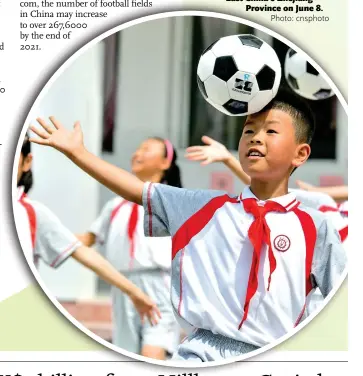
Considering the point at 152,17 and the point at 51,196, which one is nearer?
the point at 152,17

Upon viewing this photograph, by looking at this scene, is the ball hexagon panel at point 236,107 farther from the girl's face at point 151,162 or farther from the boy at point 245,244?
the girl's face at point 151,162

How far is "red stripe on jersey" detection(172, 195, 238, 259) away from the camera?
2896mm

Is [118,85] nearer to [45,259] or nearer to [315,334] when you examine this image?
[45,259]

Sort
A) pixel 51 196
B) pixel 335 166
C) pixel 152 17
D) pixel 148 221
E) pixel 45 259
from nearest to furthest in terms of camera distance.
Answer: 1. pixel 148 221
2. pixel 152 17
3. pixel 45 259
4. pixel 335 166
5. pixel 51 196

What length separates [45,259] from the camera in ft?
11.2

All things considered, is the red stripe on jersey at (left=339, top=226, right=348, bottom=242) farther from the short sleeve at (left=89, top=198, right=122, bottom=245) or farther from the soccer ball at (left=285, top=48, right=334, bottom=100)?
the short sleeve at (left=89, top=198, right=122, bottom=245)

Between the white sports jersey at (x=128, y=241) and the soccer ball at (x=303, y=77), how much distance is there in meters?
1.18

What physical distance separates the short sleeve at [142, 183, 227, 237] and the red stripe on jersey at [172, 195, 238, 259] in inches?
0.4

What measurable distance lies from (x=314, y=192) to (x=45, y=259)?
1009mm

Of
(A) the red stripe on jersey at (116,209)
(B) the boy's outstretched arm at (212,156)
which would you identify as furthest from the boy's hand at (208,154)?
(A) the red stripe on jersey at (116,209)

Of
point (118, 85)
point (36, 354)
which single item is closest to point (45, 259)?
point (36, 354)

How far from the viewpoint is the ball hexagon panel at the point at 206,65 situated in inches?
114

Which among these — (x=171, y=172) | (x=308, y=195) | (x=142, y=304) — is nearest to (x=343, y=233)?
(x=308, y=195)

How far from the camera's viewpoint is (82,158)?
283 centimetres
